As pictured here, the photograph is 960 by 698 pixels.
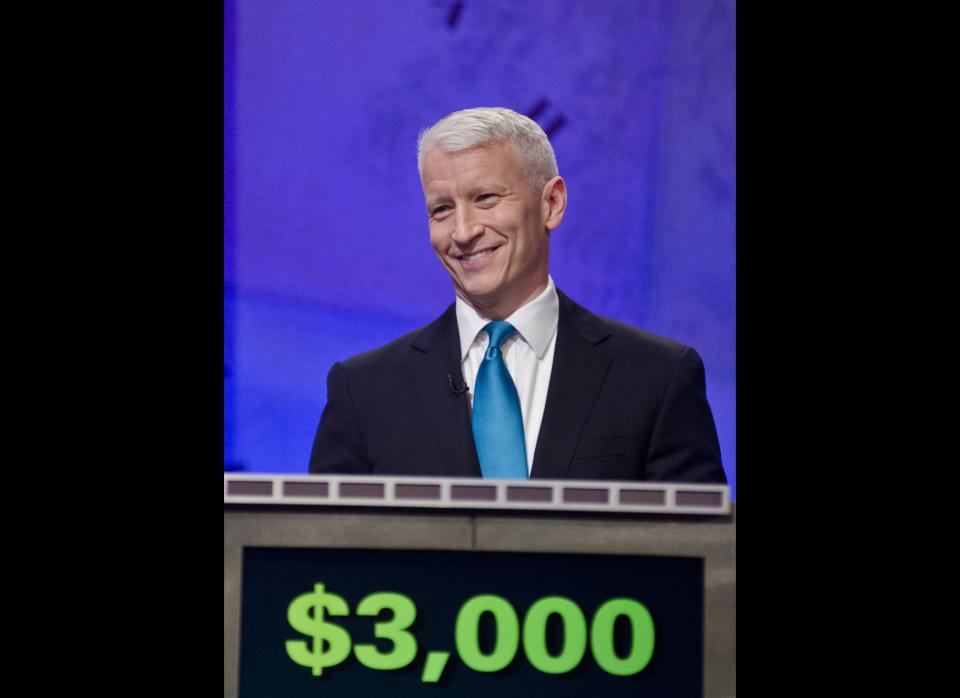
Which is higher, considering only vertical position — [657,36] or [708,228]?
[657,36]

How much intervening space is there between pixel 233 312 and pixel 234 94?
0.66 m

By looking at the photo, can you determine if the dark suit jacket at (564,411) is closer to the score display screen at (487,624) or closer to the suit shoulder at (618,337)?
the suit shoulder at (618,337)

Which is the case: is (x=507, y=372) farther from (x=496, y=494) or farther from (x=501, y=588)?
(x=501, y=588)

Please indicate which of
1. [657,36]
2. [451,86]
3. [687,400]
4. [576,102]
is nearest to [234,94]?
[451,86]

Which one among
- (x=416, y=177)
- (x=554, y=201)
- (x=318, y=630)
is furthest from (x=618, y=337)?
(x=318, y=630)

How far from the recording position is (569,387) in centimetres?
376

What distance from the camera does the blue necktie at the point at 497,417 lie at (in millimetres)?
3717

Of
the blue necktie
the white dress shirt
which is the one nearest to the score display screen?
the blue necktie

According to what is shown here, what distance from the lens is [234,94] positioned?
3852 millimetres

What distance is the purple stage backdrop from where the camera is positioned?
3.78m

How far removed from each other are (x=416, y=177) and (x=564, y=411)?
82 centimetres

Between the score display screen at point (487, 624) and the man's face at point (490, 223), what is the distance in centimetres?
78

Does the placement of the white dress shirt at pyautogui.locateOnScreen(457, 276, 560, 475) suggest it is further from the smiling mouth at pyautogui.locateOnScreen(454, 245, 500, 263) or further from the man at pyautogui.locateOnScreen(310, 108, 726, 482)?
the smiling mouth at pyautogui.locateOnScreen(454, 245, 500, 263)

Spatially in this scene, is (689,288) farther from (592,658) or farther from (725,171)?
(592,658)
